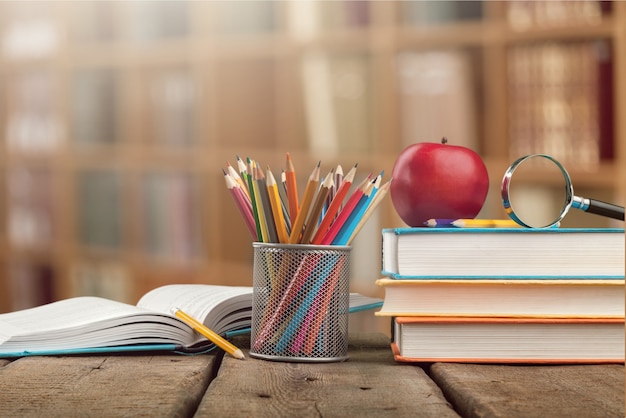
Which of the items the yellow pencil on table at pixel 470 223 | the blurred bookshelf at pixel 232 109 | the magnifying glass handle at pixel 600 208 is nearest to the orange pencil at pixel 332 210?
the yellow pencil on table at pixel 470 223

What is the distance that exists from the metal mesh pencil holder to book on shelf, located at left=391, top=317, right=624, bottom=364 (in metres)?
0.07

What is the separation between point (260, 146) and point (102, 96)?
0.75m

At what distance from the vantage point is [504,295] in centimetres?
90

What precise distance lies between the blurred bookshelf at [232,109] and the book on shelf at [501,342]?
6.29ft

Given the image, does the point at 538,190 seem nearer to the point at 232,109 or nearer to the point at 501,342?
the point at 232,109

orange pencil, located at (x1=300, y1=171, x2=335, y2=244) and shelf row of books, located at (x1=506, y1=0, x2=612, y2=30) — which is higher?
shelf row of books, located at (x1=506, y1=0, x2=612, y2=30)

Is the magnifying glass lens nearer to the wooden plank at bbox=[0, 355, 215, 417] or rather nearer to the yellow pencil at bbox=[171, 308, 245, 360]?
the yellow pencil at bbox=[171, 308, 245, 360]

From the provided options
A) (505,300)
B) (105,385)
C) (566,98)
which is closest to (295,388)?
(105,385)

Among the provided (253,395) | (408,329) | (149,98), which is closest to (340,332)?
(408,329)

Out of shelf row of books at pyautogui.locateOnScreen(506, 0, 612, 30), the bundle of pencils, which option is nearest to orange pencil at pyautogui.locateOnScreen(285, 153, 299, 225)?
the bundle of pencils

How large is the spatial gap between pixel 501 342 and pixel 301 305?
0.20m

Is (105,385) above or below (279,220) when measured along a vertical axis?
below

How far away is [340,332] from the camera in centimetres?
93

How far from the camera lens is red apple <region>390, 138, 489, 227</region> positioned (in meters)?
1.00
